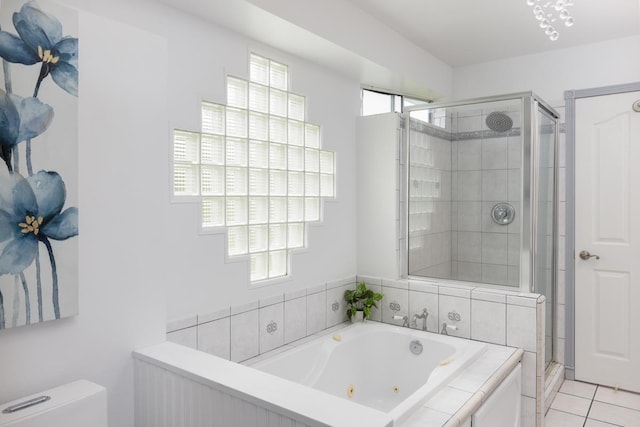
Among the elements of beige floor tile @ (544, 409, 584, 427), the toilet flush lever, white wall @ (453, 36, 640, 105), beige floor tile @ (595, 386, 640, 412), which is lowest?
beige floor tile @ (544, 409, 584, 427)

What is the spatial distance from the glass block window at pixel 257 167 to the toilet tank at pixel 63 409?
0.92m

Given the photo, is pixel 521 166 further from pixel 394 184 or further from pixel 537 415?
pixel 537 415

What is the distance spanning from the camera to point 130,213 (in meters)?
1.76

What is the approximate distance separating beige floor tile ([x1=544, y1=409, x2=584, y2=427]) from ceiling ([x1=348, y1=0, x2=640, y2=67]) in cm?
260

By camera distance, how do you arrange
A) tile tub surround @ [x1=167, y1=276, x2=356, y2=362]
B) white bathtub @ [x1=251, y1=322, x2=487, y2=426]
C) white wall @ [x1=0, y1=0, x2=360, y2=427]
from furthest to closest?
white bathtub @ [x1=251, y1=322, x2=487, y2=426], tile tub surround @ [x1=167, y1=276, x2=356, y2=362], white wall @ [x1=0, y1=0, x2=360, y2=427]

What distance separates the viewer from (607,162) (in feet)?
10.7

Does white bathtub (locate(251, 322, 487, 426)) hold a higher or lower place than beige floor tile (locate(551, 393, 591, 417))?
higher

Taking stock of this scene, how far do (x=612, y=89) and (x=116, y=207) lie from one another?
135 inches

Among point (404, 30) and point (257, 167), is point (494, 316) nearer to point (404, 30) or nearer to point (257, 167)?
point (257, 167)

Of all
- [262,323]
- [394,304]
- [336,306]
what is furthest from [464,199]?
[262,323]

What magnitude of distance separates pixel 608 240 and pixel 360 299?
1905mm

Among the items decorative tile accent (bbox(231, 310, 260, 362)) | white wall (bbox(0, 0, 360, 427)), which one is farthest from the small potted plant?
white wall (bbox(0, 0, 360, 427))

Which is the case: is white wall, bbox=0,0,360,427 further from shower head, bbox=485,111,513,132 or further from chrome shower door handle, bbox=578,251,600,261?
chrome shower door handle, bbox=578,251,600,261

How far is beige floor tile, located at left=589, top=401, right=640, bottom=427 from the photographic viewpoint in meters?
2.77
